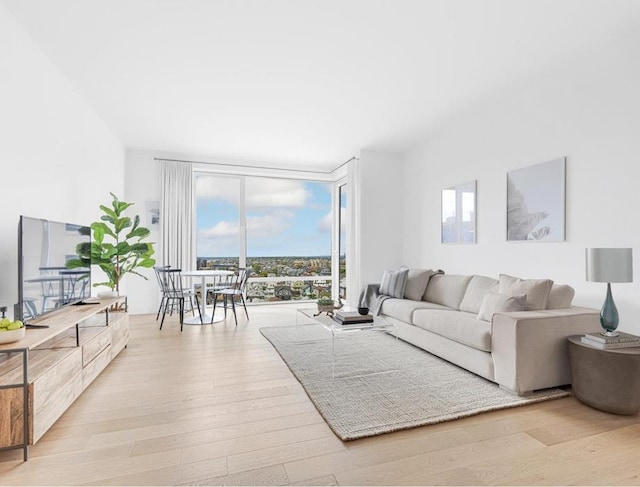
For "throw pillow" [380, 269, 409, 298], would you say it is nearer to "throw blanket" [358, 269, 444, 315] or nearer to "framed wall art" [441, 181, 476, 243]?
"throw blanket" [358, 269, 444, 315]

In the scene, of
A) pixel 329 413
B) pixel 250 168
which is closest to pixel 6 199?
pixel 329 413

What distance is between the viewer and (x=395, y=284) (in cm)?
457

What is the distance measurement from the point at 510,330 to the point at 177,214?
5.25 meters

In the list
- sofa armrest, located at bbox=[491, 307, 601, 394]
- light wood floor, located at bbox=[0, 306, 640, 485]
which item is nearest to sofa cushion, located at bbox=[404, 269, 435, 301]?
sofa armrest, located at bbox=[491, 307, 601, 394]

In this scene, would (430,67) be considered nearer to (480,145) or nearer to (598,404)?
(480,145)

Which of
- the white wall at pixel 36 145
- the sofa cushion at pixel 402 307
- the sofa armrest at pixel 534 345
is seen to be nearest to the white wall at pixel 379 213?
the sofa cushion at pixel 402 307

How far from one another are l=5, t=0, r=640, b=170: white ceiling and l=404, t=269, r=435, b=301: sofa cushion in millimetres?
2065

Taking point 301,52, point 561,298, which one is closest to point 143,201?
point 301,52

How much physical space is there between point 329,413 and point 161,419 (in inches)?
42.2

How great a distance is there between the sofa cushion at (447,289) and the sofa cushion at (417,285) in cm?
8

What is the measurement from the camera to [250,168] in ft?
20.9

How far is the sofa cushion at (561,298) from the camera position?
2895 mm

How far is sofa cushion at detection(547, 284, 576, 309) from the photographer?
2895mm

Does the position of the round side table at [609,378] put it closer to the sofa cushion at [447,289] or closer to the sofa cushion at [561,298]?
the sofa cushion at [561,298]
